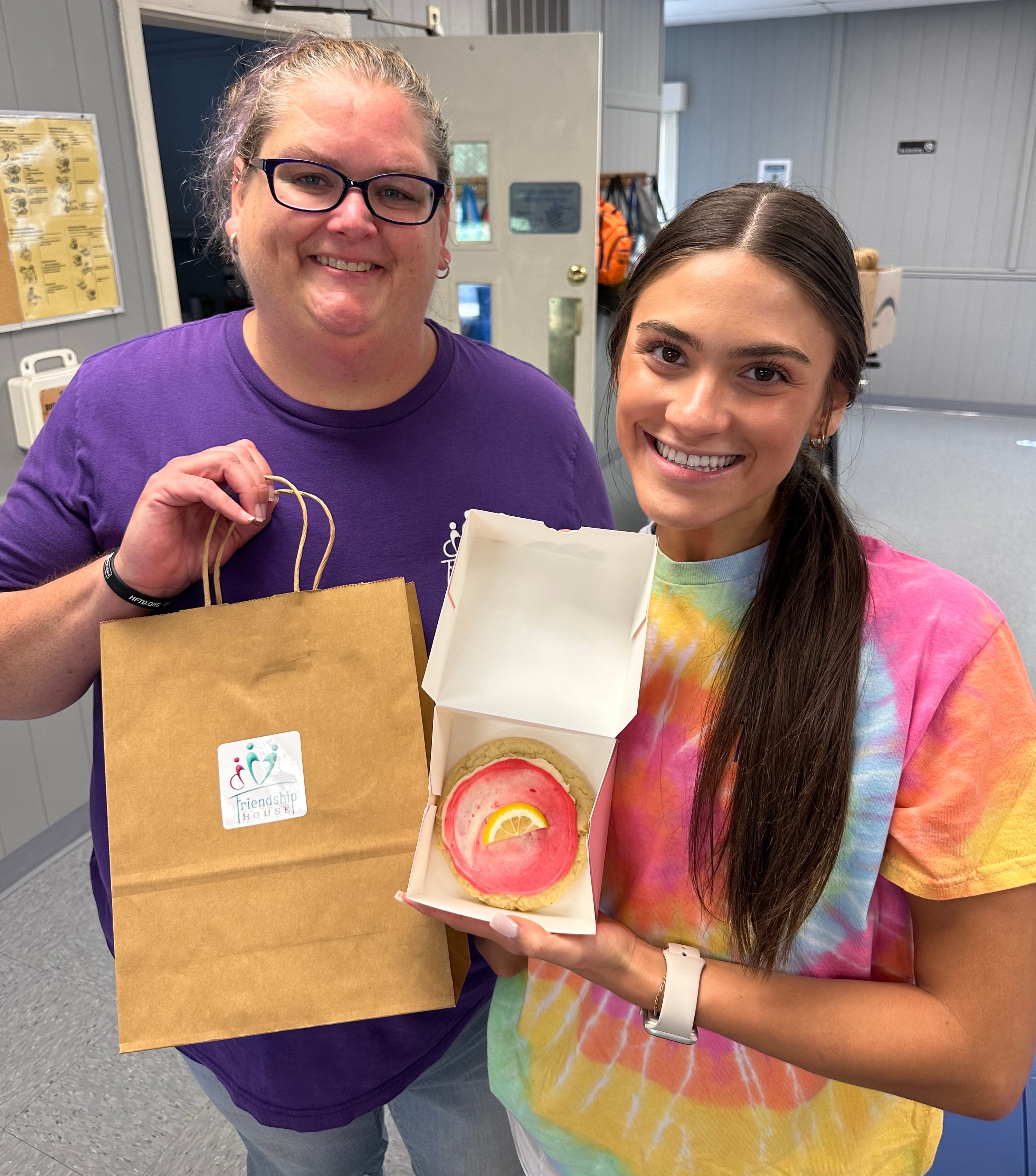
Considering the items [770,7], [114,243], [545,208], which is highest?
[770,7]

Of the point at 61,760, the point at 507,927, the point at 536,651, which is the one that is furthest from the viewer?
the point at 61,760

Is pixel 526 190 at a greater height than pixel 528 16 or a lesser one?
lesser

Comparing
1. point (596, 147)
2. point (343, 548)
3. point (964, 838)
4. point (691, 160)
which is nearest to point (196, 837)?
point (343, 548)

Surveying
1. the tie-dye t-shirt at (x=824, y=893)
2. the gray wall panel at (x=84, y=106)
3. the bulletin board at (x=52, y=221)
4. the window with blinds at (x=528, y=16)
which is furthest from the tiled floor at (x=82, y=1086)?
the window with blinds at (x=528, y=16)

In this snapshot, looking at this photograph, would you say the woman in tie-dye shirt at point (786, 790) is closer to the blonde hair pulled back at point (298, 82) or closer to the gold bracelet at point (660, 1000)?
the gold bracelet at point (660, 1000)

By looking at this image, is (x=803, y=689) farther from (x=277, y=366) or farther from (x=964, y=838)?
(x=277, y=366)

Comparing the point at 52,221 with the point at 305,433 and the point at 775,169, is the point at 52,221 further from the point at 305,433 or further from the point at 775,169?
the point at 775,169

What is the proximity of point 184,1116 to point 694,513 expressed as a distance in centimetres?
179

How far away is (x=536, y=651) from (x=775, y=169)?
25.9ft

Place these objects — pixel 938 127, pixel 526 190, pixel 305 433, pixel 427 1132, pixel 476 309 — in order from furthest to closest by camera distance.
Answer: pixel 938 127 < pixel 476 309 < pixel 526 190 < pixel 427 1132 < pixel 305 433

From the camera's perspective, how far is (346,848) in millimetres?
860

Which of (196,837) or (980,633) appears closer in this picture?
(980,633)

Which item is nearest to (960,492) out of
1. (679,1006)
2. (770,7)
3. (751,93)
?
(770,7)

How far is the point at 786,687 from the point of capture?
79 centimetres
